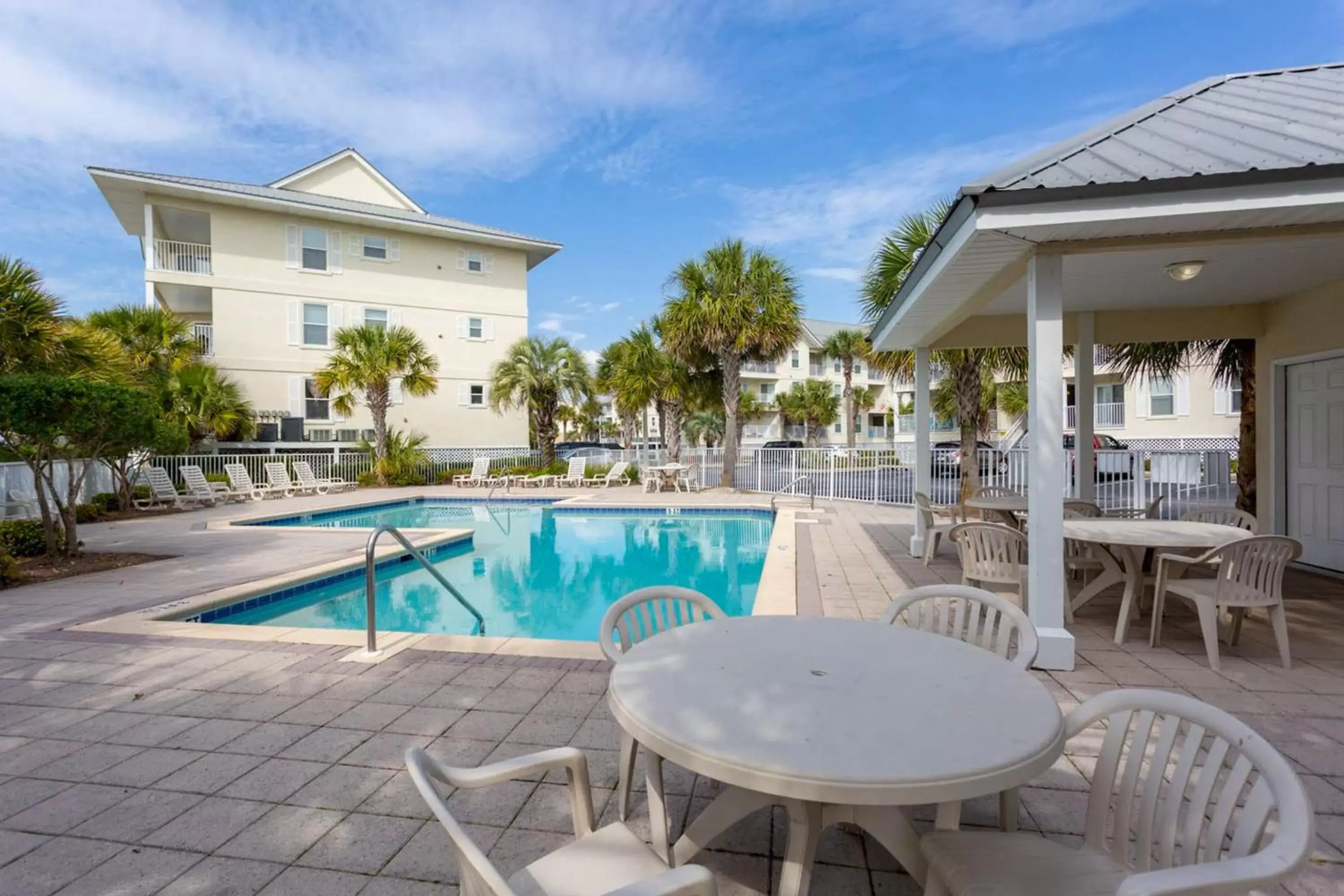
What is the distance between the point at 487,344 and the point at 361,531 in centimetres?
1327

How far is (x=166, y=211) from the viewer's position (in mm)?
18672

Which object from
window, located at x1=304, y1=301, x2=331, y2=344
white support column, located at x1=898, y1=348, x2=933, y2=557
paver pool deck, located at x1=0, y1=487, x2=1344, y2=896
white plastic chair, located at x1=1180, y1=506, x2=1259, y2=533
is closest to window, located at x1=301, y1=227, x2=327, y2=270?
window, located at x1=304, y1=301, x2=331, y2=344

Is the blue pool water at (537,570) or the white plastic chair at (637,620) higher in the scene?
the white plastic chair at (637,620)

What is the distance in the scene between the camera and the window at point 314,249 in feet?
65.0

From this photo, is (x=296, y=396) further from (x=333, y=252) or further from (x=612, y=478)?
(x=612, y=478)

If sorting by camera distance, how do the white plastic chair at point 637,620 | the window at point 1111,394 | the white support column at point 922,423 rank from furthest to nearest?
the window at point 1111,394
the white support column at point 922,423
the white plastic chair at point 637,620

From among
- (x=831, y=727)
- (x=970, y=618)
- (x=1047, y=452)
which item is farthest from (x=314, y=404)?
(x=831, y=727)

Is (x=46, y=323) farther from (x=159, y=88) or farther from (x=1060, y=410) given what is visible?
(x=1060, y=410)

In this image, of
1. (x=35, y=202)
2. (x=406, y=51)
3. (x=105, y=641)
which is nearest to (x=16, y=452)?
(x=105, y=641)

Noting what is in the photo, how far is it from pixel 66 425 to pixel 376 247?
49.7ft

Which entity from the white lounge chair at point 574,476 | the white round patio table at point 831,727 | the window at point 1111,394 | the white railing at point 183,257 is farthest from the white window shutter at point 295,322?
the window at point 1111,394

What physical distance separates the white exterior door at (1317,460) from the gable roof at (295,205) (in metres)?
20.2

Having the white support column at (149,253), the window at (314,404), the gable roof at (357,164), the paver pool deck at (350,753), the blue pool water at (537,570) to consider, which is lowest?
the blue pool water at (537,570)

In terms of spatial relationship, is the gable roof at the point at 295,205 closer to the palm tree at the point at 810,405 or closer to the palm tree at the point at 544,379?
the palm tree at the point at 544,379
